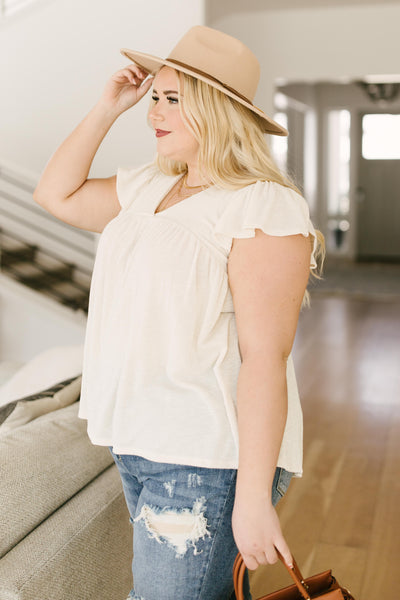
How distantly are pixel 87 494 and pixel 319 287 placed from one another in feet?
26.9

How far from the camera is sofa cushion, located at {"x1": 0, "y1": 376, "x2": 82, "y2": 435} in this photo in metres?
1.80

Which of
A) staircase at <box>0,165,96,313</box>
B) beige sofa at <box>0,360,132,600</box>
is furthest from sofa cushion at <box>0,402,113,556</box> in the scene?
staircase at <box>0,165,96,313</box>

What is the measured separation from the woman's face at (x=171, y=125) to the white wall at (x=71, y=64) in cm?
302

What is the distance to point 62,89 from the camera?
457 centimetres

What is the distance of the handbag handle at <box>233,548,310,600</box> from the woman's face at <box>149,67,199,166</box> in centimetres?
71

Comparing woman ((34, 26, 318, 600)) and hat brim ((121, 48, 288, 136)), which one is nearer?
woman ((34, 26, 318, 600))

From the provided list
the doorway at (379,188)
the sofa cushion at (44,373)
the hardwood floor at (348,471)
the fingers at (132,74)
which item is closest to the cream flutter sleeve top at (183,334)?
the fingers at (132,74)

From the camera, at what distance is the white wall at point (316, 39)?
6145mm

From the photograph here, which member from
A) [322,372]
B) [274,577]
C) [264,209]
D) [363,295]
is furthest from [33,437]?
[363,295]

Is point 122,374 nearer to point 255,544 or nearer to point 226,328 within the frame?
point 226,328

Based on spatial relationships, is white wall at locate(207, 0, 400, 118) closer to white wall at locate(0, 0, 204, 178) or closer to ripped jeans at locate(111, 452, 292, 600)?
white wall at locate(0, 0, 204, 178)

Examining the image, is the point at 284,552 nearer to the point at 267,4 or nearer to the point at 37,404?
the point at 37,404

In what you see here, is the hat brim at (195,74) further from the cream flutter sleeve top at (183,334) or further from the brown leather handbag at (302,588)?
the brown leather handbag at (302,588)

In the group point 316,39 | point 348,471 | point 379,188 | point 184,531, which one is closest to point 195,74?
point 184,531
